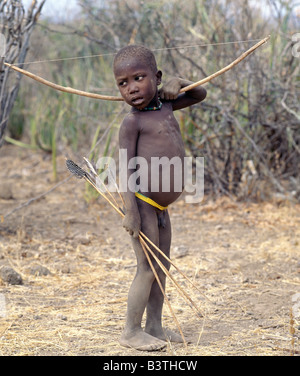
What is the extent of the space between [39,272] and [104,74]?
3.95m

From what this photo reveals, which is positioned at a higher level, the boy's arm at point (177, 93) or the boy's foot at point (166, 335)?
the boy's arm at point (177, 93)

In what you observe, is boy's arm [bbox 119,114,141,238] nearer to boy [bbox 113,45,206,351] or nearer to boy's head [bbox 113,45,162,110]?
boy [bbox 113,45,206,351]

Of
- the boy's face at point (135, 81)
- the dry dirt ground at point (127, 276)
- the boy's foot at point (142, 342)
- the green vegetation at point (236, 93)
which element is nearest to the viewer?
the boy's face at point (135, 81)

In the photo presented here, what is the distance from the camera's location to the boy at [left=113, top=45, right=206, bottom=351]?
89.9 inches

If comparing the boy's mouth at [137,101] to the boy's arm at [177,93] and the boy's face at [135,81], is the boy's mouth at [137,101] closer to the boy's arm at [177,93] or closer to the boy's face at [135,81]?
the boy's face at [135,81]

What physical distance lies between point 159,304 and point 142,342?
0.78 feet

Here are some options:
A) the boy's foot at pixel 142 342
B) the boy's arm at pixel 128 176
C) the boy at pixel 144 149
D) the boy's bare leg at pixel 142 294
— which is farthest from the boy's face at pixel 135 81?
the boy's foot at pixel 142 342

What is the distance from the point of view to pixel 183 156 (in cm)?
246

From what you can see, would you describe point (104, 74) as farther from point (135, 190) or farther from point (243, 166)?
point (135, 190)

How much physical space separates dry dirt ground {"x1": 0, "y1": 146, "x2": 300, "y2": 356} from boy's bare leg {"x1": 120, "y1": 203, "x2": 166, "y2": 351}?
6 cm

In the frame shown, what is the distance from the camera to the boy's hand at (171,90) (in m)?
2.44

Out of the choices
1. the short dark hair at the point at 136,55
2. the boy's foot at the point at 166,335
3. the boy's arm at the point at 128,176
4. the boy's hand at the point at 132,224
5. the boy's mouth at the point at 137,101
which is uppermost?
the short dark hair at the point at 136,55

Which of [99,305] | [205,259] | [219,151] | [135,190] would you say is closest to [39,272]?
[99,305]
